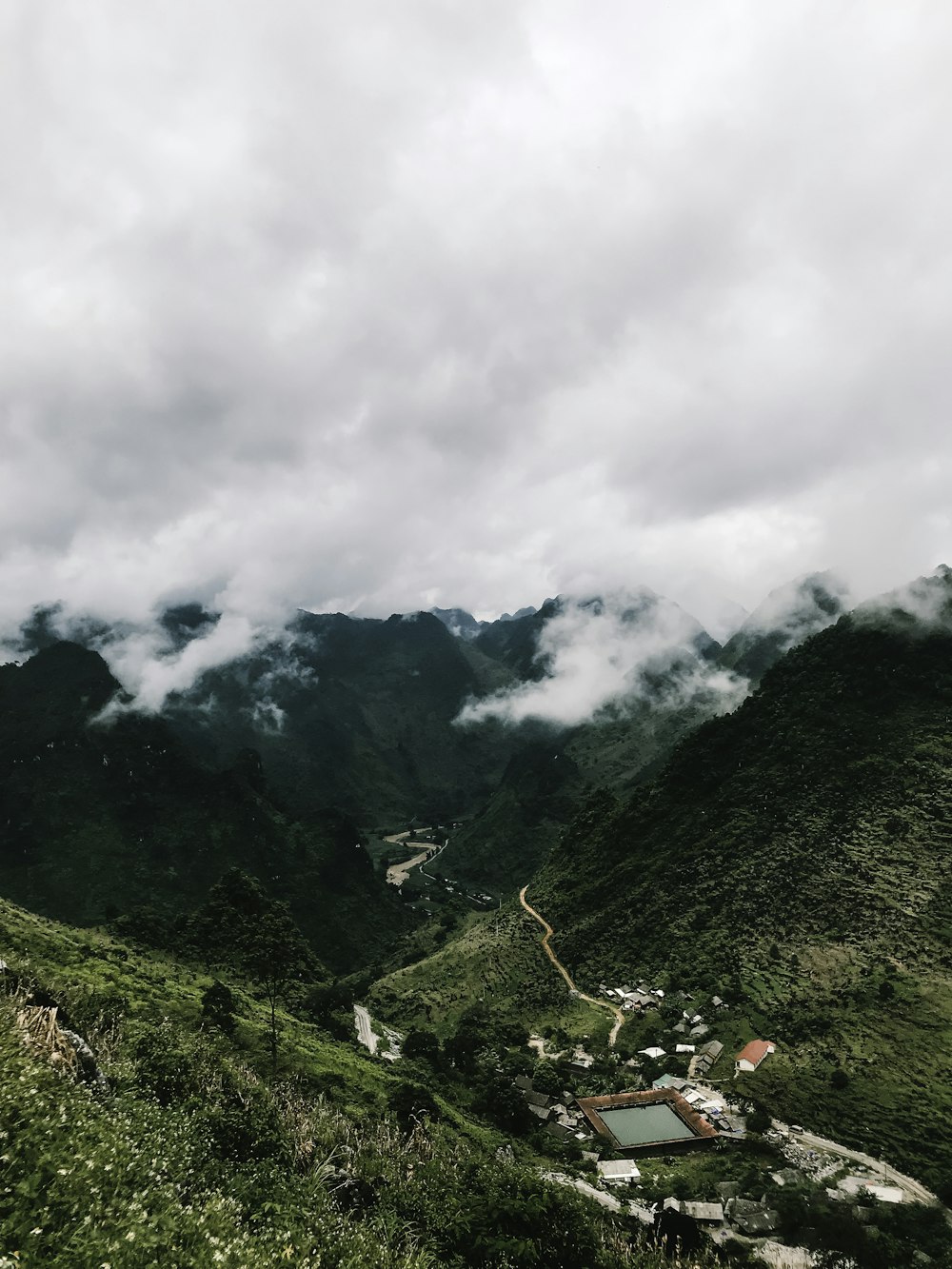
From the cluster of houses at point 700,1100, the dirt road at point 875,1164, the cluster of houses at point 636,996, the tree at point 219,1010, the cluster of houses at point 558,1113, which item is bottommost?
the dirt road at point 875,1164

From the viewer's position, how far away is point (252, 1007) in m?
77.8

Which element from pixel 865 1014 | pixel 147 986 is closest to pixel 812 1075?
pixel 865 1014

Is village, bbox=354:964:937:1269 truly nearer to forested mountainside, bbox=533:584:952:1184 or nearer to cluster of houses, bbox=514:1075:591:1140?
cluster of houses, bbox=514:1075:591:1140

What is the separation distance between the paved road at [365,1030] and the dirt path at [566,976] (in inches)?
1447

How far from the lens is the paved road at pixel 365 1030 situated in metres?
93.3

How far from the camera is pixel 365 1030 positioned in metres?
101

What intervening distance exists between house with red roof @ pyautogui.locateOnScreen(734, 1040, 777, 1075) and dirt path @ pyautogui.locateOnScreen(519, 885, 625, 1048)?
19506 millimetres

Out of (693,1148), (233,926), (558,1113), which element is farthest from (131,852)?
(693,1148)

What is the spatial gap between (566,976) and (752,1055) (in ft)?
142

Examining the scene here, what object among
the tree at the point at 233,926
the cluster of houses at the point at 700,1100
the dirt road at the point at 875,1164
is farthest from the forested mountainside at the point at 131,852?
the dirt road at the point at 875,1164

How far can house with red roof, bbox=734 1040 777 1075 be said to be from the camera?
70.0 meters

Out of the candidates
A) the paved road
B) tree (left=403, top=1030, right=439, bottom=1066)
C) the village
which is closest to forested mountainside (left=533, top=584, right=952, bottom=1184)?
the village

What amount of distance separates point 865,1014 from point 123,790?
211 m

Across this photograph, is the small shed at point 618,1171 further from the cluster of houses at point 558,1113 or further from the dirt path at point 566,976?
the dirt path at point 566,976
